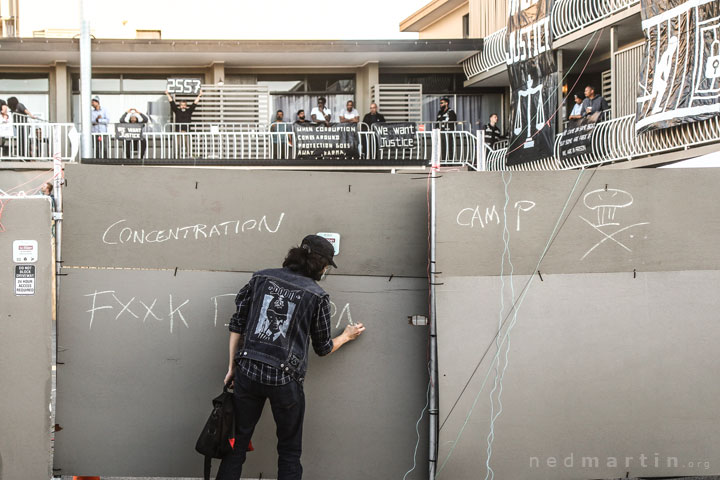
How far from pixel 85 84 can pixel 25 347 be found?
56.0 ft

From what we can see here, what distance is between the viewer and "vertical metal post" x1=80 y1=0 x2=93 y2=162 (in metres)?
19.4

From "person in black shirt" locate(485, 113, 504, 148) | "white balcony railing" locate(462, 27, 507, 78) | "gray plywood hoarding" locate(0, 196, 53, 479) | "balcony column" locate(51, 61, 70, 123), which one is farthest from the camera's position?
"balcony column" locate(51, 61, 70, 123)

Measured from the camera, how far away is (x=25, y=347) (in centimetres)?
498

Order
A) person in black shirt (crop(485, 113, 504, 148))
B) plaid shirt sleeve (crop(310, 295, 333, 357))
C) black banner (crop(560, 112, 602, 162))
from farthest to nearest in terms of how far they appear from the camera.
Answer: person in black shirt (crop(485, 113, 504, 148)) < black banner (crop(560, 112, 602, 162)) < plaid shirt sleeve (crop(310, 295, 333, 357))

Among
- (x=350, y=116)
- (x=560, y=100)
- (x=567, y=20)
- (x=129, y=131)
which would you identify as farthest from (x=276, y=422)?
(x=350, y=116)

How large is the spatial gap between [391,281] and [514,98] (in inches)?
630

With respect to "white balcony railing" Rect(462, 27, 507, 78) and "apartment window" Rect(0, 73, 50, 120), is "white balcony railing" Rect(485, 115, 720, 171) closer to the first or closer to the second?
"white balcony railing" Rect(462, 27, 507, 78)

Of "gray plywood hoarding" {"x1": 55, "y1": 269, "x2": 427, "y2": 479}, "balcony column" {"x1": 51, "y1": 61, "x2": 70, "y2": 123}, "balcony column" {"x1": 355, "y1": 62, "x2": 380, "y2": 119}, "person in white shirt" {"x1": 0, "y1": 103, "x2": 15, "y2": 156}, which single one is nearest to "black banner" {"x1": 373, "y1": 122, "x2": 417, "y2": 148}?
"balcony column" {"x1": 355, "y1": 62, "x2": 380, "y2": 119}

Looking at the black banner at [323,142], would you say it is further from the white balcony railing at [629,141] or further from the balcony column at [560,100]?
the balcony column at [560,100]

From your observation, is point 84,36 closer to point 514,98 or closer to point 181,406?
point 514,98

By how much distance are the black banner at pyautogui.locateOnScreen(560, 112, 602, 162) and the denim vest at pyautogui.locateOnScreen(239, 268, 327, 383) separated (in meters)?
13.2

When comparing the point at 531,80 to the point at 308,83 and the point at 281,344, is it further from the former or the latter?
the point at 281,344

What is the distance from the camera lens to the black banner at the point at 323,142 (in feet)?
61.6

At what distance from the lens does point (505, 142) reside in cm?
2139
